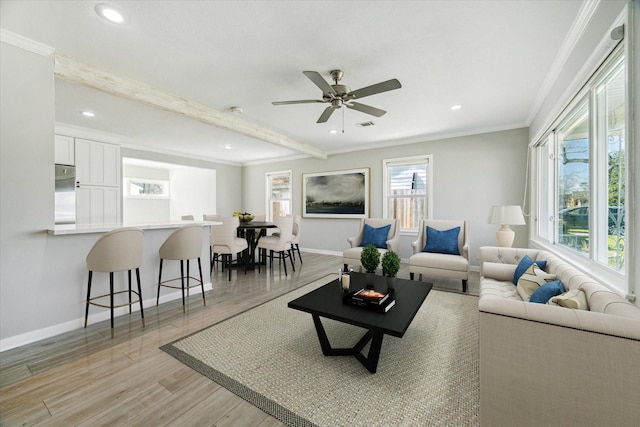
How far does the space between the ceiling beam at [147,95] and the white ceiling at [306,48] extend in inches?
3.0

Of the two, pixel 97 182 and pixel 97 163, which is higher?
pixel 97 163

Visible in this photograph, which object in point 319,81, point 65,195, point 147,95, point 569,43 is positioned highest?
point 569,43

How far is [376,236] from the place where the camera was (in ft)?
15.2

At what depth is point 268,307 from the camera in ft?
9.87

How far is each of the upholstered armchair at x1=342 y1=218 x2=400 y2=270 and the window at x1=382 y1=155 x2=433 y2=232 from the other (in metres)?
0.91

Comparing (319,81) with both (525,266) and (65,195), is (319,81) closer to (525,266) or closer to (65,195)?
(525,266)

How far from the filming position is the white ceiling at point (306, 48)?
1.90 m

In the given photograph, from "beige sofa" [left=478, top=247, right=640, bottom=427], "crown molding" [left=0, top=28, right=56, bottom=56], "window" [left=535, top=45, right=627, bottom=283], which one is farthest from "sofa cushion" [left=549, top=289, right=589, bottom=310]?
"crown molding" [left=0, top=28, right=56, bottom=56]

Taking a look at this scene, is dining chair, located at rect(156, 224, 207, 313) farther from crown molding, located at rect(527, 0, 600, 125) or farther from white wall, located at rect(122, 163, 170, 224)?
white wall, located at rect(122, 163, 170, 224)

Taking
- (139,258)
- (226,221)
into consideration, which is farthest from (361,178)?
(139,258)

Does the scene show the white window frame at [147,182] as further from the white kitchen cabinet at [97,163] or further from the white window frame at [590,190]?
the white window frame at [590,190]

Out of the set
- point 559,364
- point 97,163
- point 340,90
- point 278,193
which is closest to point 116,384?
point 559,364

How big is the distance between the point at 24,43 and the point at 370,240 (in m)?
4.57

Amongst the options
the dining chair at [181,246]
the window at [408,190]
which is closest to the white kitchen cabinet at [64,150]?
the dining chair at [181,246]
